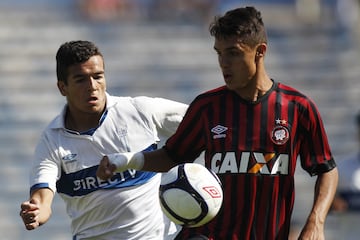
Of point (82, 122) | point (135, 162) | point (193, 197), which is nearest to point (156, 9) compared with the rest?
point (82, 122)

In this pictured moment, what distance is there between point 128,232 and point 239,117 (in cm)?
121

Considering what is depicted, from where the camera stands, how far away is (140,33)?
1797cm

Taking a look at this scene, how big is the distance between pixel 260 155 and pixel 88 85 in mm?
1301

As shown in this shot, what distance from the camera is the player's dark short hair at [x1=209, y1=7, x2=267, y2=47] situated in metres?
6.00

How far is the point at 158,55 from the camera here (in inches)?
700

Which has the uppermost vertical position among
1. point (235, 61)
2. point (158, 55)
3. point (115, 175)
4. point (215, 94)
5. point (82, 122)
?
point (235, 61)

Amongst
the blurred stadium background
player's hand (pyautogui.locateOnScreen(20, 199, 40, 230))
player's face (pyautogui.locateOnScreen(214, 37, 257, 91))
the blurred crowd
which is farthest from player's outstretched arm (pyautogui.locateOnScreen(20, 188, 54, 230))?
the blurred crowd

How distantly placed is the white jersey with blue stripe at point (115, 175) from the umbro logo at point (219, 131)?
82cm

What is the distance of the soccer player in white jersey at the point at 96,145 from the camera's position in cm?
674

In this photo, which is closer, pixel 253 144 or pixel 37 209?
pixel 253 144

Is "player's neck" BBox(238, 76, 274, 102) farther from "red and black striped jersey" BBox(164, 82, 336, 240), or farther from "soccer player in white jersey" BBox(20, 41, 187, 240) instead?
"soccer player in white jersey" BBox(20, 41, 187, 240)

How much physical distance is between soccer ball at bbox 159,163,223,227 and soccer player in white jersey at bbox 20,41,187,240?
977mm

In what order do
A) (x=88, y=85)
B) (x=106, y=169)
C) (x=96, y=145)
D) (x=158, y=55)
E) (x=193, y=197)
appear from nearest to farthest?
(x=193, y=197)
(x=106, y=169)
(x=88, y=85)
(x=96, y=145)
(x=158, y=55)

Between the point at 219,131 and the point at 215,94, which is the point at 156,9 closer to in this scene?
the point at 215,94
